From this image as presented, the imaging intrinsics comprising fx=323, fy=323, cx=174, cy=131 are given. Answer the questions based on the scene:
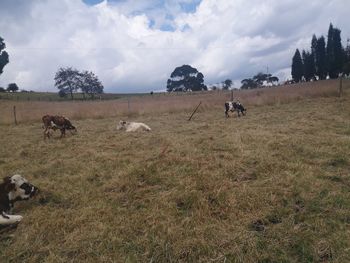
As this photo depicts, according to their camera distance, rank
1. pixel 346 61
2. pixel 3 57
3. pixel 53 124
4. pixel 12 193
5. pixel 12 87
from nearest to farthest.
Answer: pixel 12 193 → pixel 53 124 → pixel 3 57 → pixel 346 61 → pixel 12 87

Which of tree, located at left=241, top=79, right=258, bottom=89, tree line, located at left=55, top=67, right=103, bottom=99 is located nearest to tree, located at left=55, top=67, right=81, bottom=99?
tree line, located at left=55, top=67, right=103, bottom=99

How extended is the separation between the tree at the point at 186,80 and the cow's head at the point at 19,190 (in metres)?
73.7

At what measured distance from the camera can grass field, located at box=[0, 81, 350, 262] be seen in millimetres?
3480

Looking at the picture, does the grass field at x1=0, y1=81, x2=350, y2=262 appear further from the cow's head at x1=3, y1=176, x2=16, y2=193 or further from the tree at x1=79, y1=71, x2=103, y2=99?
the tree at x1=79, y1=71, x2=103, y2=99

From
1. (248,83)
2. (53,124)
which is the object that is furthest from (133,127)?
(248,83)

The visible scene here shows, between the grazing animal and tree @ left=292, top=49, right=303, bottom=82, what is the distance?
6919 centimetres

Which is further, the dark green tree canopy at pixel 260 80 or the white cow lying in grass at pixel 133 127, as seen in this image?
the dark green tree canopy at pixel 260 80

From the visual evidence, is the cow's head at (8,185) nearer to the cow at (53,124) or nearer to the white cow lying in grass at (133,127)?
the cow at (53,124)

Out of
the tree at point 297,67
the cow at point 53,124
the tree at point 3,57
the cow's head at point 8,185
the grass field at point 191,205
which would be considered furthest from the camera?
the tree at point 297,67

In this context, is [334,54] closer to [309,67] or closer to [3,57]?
[309,67]

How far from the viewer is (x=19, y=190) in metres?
4.84

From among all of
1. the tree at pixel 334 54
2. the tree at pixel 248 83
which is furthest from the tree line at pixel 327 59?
the tree at pixel 248 83

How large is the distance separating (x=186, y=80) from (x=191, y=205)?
76.9m

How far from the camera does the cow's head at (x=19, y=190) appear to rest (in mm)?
4764
